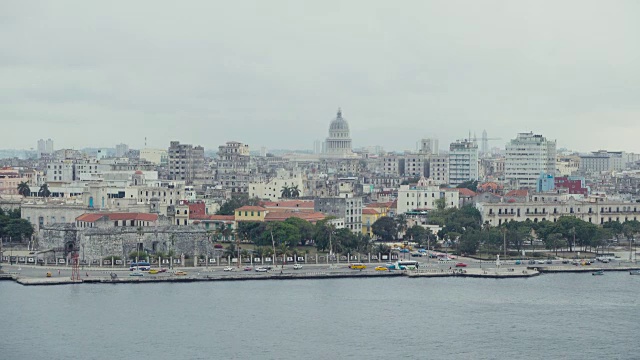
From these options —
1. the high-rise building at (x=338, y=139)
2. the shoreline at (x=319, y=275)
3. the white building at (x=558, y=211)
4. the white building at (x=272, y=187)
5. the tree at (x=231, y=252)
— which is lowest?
the shoreline at (x=319, y=275)

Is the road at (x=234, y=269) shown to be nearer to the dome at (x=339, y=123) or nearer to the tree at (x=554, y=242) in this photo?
the tree at (x=554, y=242)

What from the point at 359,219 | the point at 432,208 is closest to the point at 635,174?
the point at 432,208

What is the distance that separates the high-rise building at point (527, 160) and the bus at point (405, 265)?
60.7 m

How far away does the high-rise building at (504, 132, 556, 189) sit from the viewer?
119375 millimetres

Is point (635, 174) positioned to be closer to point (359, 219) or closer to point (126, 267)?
point (359, 219)

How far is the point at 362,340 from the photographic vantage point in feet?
137

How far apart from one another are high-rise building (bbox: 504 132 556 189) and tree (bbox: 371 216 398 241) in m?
48.3

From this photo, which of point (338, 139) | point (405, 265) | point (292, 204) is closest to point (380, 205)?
point (292, 204)

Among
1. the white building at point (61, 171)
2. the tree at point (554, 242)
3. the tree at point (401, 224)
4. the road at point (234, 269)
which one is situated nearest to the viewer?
the road at point (234, 269)

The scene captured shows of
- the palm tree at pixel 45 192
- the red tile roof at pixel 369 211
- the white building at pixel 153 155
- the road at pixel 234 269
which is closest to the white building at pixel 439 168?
the white building at pixel 153 155

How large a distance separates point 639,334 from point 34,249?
102 feet

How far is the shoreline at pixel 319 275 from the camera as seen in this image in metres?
53.2

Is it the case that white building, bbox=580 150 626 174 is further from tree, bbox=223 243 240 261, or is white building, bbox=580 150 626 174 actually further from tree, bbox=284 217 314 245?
tree, bbox=223 243 240 261

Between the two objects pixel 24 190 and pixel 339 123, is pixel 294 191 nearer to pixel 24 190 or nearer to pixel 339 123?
pixel 24 190
